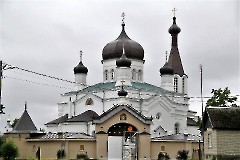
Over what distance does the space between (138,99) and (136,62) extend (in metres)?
6.64

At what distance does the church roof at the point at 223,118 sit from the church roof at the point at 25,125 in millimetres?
18454

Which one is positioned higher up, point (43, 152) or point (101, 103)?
point (101, 103)

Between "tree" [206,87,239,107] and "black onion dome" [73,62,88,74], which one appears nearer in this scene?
"tree" [206,87,239,107]

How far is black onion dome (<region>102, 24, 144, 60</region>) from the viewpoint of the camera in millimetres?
63853

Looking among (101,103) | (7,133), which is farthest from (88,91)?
(7,133)

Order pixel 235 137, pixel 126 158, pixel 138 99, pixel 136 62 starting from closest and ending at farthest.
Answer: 1. pixel 235 137
2. pixel 126 158
3. pixel 138 99
4. pixel 136 62

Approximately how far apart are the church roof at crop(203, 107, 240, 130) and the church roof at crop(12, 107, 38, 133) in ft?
60.5

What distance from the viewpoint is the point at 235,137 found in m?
34.5

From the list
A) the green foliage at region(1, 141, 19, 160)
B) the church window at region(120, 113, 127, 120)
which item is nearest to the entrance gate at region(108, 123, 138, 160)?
the church window at region(120, 113, 127, 120)

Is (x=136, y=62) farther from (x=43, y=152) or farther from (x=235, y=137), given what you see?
(x=235, y=137)

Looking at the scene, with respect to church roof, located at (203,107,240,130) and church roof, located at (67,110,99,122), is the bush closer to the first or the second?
church roof, located at (67,110,99,122)

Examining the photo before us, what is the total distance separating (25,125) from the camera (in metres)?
48.2

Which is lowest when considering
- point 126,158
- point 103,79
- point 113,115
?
point 126,158

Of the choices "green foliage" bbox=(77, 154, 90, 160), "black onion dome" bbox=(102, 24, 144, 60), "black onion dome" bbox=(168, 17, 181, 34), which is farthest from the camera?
"black onion dome" bbox=(168, 17, 181, 34)
